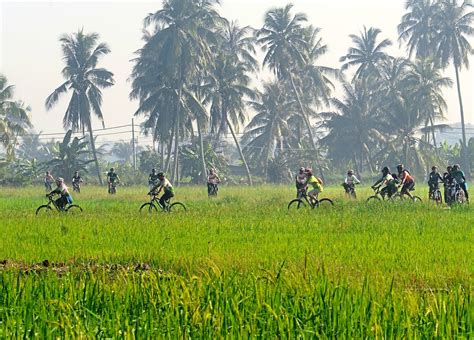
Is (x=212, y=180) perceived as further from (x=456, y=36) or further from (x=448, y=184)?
(x=456, y=36)

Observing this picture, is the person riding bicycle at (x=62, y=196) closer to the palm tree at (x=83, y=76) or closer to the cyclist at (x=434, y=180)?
the cyclist at (x=434, y=180)

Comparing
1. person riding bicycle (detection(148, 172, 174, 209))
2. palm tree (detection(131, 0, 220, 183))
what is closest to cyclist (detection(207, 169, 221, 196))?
person riding bicycle (detection(148, 172, 174, 209))

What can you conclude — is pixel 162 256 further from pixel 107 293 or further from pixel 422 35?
pixel 422 35

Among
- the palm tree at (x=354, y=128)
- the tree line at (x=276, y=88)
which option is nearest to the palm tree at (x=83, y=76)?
the tree line at (x=276, y=88)

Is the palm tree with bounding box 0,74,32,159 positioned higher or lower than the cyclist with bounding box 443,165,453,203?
higher

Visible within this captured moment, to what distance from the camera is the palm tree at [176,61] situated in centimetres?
4150

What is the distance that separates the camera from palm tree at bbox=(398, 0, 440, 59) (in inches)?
2103

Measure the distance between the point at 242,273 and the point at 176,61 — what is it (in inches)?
1388

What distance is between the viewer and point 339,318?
16.6 feet

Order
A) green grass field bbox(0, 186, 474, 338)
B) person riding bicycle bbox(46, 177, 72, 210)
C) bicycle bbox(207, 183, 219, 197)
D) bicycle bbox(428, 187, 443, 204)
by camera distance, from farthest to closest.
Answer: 1. bicycle bbox(207, 183, 219, 197)
2. bicycle bbox(428, 187, 443, 204)
3. person riding bicycle bbox(46, 177, 72, 210)
4. green grass field bbox(0, 186, 474, 338)

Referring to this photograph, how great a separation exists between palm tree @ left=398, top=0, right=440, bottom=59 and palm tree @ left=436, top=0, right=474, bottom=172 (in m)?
2.88

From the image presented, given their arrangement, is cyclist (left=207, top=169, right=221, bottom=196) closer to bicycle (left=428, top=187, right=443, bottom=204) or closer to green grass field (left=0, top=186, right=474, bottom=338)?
green grass field (left=0, top=186, right=474, bottom=338)

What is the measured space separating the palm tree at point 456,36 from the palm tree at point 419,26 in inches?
113

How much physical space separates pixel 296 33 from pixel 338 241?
3749cm
